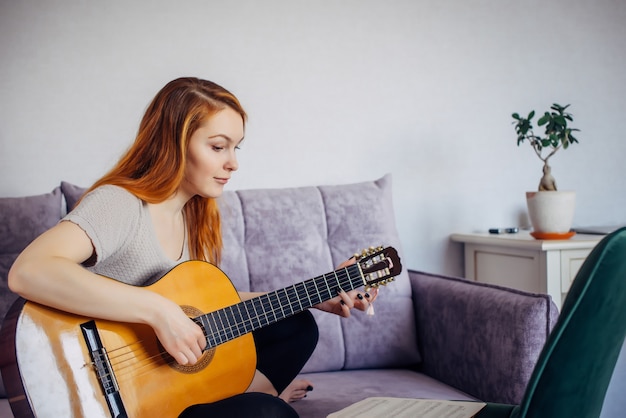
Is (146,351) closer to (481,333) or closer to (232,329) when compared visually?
(232,329)

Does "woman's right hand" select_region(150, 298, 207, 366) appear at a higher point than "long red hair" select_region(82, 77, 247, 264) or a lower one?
lower

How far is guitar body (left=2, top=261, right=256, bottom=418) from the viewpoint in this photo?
996 mm

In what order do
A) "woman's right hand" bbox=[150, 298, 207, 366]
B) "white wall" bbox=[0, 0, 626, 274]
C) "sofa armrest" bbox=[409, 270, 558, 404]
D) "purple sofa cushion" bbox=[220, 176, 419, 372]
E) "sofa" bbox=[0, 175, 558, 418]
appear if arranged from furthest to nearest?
"white wall" bbox=[0, 0, 626, 274] < "purple sofa cushion" bbox=[220, 176, 419, 372] < "sofa" bbox=[0, 175, 558, 418] < "sofa armrest" bbox=[409, 270, 558, 404] < "woman's right hand" bbox=[150, 298, 207, 366]

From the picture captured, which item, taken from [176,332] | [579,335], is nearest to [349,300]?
[176,332]

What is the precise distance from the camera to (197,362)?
1.19 m

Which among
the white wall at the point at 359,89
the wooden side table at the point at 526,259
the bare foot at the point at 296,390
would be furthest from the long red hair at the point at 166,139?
the wooden side table at the point at 526,259

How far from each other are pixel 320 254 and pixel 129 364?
2.45 ft

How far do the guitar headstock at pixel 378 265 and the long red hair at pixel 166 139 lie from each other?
0.42 m

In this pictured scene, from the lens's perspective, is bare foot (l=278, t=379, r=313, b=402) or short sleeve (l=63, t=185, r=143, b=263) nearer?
short sleeve (l=63, t=185, r=143, b=263)

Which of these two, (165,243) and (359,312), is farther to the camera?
(359,312)

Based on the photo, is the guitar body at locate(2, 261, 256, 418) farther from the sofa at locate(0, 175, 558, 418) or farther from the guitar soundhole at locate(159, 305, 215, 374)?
the sofa at locate(0, 175, 558, 418)

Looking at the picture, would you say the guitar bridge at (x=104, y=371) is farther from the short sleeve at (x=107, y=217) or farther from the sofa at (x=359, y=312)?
the sofa at (x=359, y=312)

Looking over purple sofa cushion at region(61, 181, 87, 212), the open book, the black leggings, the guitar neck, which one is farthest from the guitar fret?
purple sofa cushion at region(61, 181, 87, 212)

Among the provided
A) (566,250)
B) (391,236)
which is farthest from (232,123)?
(566,250)
